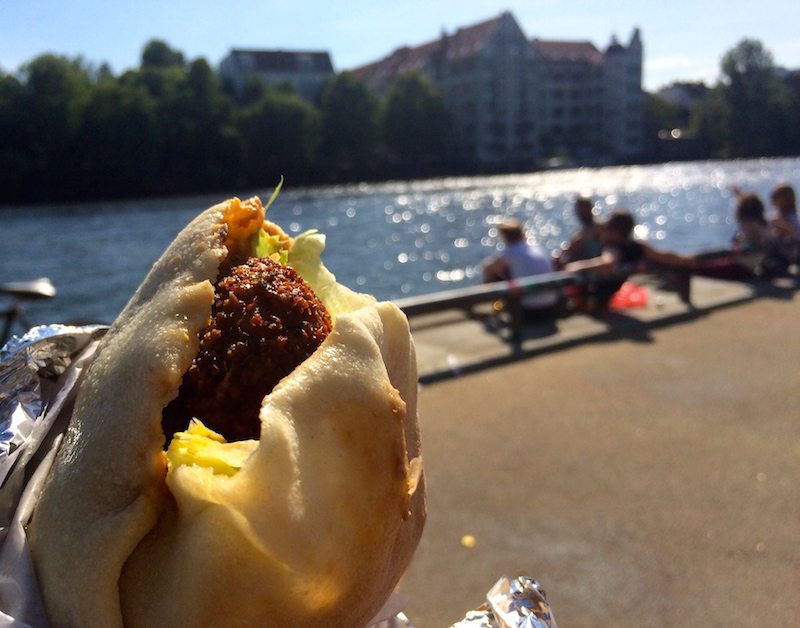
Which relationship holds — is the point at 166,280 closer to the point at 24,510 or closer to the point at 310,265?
the point at 310,265

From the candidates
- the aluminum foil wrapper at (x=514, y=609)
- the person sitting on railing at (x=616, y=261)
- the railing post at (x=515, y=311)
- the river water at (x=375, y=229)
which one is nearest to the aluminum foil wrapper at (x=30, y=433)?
the aluminum foil wrapper at (x=514, y=609)

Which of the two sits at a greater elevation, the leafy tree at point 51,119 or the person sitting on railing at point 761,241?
the leafy tree at point 51,119

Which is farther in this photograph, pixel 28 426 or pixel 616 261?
pixel 616 261

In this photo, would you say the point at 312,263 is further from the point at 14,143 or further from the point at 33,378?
the point at 14,143

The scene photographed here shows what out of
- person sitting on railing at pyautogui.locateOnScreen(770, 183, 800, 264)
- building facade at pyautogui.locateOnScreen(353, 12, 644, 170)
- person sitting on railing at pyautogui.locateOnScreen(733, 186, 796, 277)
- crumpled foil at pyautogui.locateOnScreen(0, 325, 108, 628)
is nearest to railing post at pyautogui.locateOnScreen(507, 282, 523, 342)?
person sitting on railing at pyautogui.locateOnScreen(733, 186, 796, 277)

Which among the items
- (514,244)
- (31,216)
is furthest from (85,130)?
(514,244)

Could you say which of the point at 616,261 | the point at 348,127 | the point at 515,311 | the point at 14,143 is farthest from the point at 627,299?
the point at 348,127

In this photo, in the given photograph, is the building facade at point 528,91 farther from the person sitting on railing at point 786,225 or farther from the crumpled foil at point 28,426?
the crumpled foil at point 28,426
